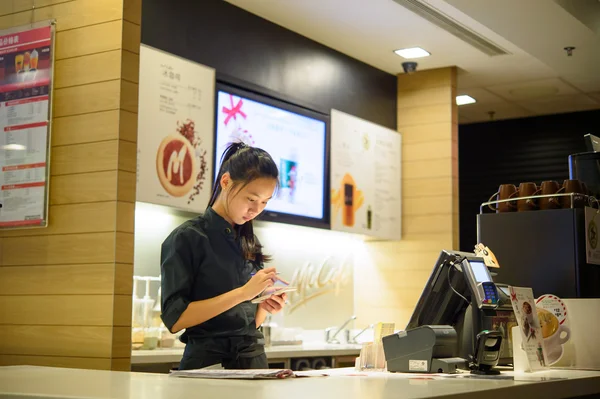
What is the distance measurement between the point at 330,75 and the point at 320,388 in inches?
172

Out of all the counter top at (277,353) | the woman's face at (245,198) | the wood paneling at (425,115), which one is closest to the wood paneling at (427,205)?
A: the wood paneling at (425,115)

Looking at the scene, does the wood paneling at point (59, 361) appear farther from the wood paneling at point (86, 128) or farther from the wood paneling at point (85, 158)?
the wood paneling at point (86, 128)

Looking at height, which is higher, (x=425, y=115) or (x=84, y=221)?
(x=425, y=115)

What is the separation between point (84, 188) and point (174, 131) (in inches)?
59.9

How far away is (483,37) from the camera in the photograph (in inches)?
225

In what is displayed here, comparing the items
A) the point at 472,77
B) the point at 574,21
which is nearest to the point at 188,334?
the point at 574,21

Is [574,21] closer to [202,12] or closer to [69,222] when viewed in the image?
[202,12]

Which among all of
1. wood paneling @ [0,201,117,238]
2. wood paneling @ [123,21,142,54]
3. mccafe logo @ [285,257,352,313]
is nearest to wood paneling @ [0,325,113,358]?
wood paneling @ [0,201,117,238]

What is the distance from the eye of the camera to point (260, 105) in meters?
5.25

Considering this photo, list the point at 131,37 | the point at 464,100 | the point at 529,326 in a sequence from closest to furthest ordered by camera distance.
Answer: the point at 529,326 < the point at 131,37 < the point at 464,100

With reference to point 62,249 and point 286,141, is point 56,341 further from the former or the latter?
point 286,141

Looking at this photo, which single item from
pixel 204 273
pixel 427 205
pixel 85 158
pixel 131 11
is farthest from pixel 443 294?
pixel 427 205

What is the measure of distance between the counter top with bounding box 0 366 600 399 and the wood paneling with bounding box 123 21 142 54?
4.06ft

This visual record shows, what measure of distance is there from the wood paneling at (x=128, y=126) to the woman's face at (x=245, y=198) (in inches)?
19.5
